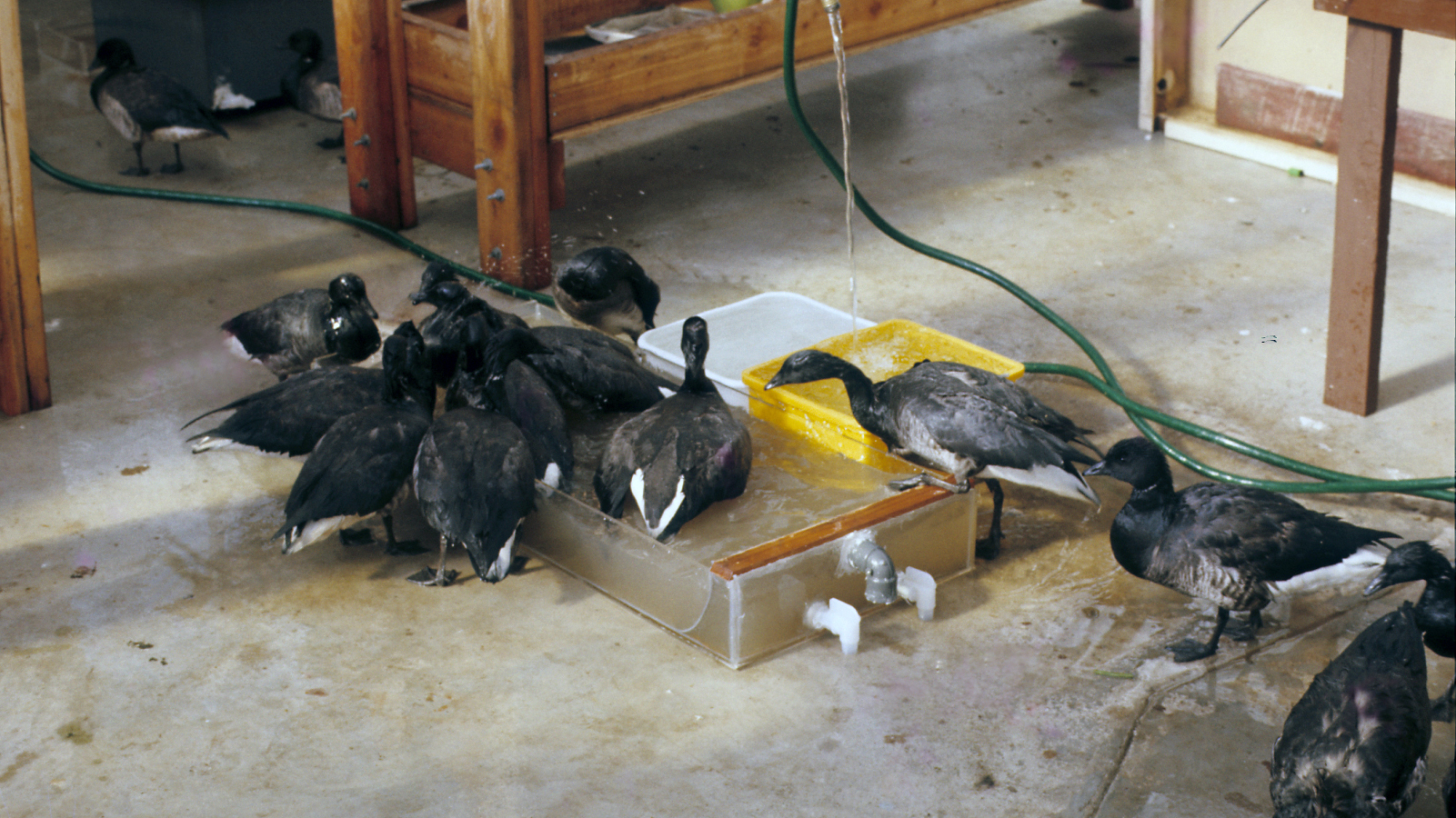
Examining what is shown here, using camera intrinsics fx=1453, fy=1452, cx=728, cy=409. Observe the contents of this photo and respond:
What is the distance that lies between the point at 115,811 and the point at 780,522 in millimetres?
1623

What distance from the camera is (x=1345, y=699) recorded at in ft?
9.15

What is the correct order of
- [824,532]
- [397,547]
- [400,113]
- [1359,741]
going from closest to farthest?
[1359,741] → [824,532] → [397,547] → [400,113]

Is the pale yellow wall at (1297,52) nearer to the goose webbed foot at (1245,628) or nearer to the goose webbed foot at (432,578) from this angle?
the goose webbed foot at (1245,628)

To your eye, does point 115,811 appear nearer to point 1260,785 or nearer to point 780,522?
point 780,522

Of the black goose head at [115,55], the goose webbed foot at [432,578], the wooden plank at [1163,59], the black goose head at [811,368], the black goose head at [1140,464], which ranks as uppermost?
the black goose head at [115,55]

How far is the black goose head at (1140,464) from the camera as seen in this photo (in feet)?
11.5

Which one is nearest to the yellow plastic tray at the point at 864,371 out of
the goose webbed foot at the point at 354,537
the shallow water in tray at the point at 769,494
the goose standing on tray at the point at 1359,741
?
the shallow water in tray at the point at 769,494

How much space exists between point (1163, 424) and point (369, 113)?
127 inches

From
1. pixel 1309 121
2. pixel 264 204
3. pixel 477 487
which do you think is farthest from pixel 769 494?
pixel 1309 121

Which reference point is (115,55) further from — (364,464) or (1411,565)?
(1411,565)

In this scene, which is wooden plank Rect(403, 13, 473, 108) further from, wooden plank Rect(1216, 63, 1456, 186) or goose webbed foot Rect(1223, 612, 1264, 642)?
wooden plank Rect(1216, 63, 1456, 186)

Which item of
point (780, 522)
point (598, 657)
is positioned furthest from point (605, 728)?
point (780, 522)

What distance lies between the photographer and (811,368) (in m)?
3.96

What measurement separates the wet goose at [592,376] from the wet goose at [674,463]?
0.24 m
